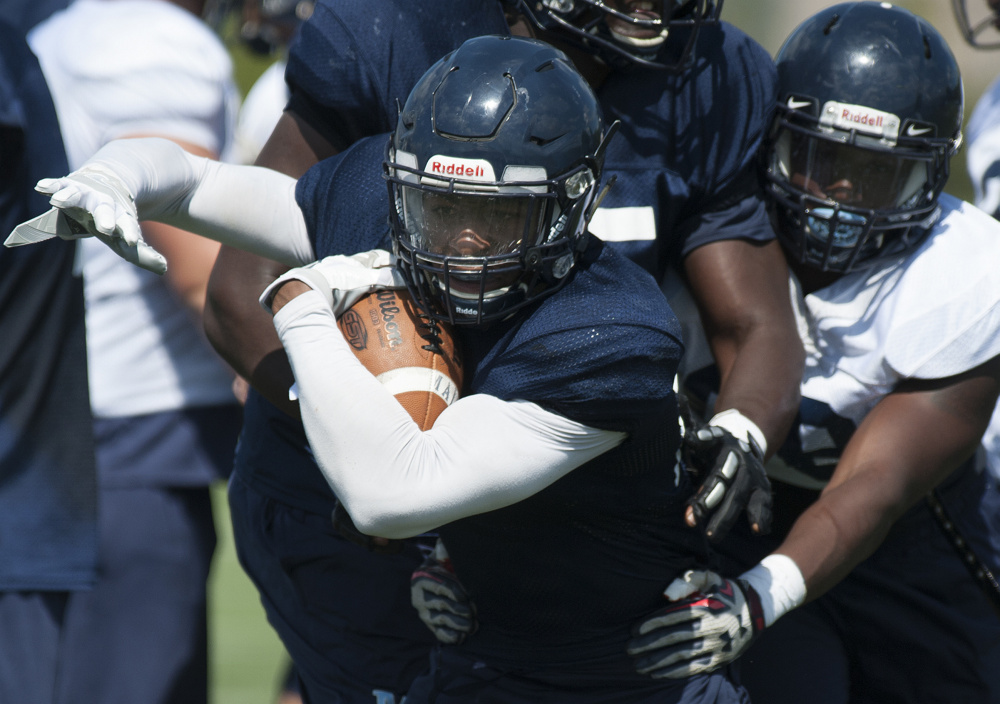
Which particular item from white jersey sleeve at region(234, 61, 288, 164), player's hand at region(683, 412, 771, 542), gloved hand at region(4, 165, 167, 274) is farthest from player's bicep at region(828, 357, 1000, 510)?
white jersey sleeve at region(234, 61, 288, 164)

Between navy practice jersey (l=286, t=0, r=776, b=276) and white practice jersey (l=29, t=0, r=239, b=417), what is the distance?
86 cm

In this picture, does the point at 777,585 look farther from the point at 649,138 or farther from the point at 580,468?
the point at 649,138

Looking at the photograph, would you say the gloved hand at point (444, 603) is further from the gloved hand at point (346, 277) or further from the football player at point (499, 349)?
the gloved hand at point (346, 277)

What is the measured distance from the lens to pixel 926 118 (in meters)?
2.33

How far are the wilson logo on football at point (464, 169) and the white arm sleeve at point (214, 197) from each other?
15.1 inches

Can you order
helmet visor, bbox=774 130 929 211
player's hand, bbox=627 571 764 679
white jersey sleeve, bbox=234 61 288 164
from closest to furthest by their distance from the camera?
player's hand, bbox=627 571 764 679, helmet visor, bbox=774 130 929 211, white jersey sleeve, bbox=234 61 288 164

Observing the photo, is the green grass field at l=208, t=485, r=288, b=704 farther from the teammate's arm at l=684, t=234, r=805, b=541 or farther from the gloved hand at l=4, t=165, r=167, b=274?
the gloved hand at l=4, t=165, r=167, b=274

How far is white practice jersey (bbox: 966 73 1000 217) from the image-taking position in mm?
3095

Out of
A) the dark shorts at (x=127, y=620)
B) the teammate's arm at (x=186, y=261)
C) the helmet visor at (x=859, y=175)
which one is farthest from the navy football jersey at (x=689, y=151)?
the dark shorts at (x=127, y=620)

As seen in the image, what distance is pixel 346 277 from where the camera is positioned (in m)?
1.87

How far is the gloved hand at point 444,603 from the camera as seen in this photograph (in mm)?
2020

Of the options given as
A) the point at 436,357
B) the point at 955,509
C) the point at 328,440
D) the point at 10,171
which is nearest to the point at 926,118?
the point at 955,509

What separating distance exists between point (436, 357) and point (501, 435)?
24cm

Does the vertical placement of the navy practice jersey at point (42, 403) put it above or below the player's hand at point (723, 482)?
below
